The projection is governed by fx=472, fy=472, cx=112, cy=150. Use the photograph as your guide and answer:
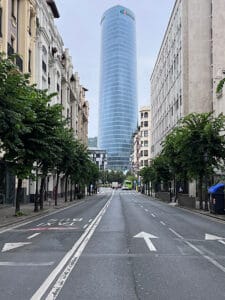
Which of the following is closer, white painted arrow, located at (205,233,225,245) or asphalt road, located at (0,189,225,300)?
asphalt road, located at (0,189,225,300)

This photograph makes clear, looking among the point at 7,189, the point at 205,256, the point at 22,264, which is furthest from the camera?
the point at 7,189

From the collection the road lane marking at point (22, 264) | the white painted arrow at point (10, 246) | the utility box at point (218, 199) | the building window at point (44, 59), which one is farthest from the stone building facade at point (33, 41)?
the road lane marking at point (22, 264)

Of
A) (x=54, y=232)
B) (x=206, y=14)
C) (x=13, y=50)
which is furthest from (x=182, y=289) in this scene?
(x=206, y=14)

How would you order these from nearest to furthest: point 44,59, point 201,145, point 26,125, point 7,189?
point 26,125, point 201,145, point 7,189, point 44,59

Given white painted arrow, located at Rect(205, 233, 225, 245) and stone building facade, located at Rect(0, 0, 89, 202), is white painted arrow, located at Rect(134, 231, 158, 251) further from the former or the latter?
stone building facade, located at Rect(0, 0, 89, 202)

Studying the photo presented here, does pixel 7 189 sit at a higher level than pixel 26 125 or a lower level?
lower

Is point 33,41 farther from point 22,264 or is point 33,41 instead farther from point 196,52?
point 22,264

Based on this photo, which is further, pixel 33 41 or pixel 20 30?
pixel 33 41

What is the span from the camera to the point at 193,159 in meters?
38.0

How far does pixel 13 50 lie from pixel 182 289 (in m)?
36.2

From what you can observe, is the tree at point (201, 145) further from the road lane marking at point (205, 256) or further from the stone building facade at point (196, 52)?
the stone building facade at point (196, 52)

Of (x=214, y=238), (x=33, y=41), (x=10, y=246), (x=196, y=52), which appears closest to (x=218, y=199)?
(x=214, y=238)

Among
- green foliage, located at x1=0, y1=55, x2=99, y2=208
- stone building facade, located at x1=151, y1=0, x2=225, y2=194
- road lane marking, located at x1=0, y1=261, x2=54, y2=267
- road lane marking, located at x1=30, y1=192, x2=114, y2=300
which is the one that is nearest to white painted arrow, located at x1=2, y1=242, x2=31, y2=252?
road lane marking, located at x1=30, y1=192, x2=114, y2=300

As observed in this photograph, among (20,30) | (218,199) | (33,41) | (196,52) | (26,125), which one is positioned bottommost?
(218,199)
